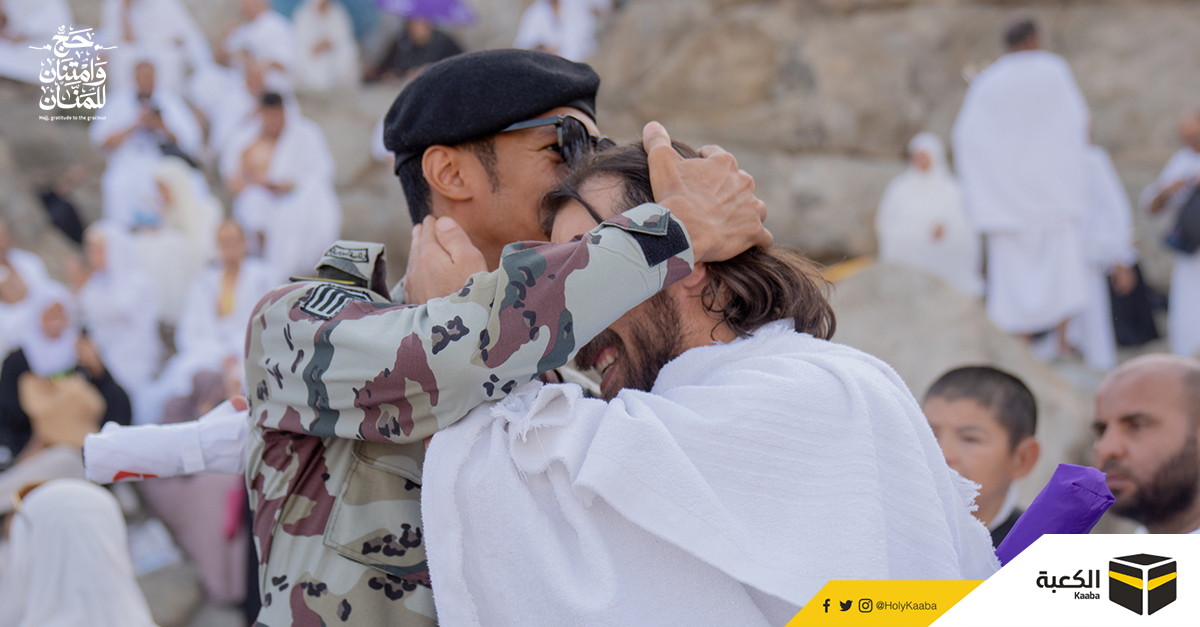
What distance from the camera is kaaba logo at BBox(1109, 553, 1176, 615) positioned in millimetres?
1447

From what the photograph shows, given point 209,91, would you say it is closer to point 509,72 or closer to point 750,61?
point 750,61

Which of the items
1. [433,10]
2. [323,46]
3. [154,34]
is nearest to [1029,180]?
[433,10]

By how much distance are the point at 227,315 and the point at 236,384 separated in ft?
7.30

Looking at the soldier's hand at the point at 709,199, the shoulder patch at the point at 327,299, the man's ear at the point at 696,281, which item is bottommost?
the shoulder patch at the point at 327,299

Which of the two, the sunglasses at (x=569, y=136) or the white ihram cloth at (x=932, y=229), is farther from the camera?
the white ihram cloth at (x=932, y=229)

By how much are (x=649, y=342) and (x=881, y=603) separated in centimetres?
61

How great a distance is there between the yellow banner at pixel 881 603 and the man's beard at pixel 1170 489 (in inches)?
56.9

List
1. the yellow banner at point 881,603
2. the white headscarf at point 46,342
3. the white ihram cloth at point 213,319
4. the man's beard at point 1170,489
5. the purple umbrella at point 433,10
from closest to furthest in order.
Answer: the yellow banner at point 881,603, the man's beard at point 1170,489, the white headscarf at point 46,342, the white ihram cloth at point 213,319, the purple umbrella at point 433,10

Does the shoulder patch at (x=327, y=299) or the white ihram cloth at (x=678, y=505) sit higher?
the shoulder patch at (x=327, y=299)

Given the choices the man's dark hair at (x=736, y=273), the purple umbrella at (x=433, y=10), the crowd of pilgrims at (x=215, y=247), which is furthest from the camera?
the purple umbrella at (x=433, y=10)

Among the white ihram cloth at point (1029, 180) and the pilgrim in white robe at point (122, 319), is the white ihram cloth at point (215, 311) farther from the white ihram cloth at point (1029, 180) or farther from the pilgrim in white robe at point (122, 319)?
the white ihram cloth at point (1029, 180)

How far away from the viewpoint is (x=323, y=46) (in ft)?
41.8

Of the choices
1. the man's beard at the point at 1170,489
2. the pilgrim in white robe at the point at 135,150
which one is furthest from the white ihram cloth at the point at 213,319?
the man's beard at the point at 1170,489

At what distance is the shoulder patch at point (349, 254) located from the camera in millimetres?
1827
